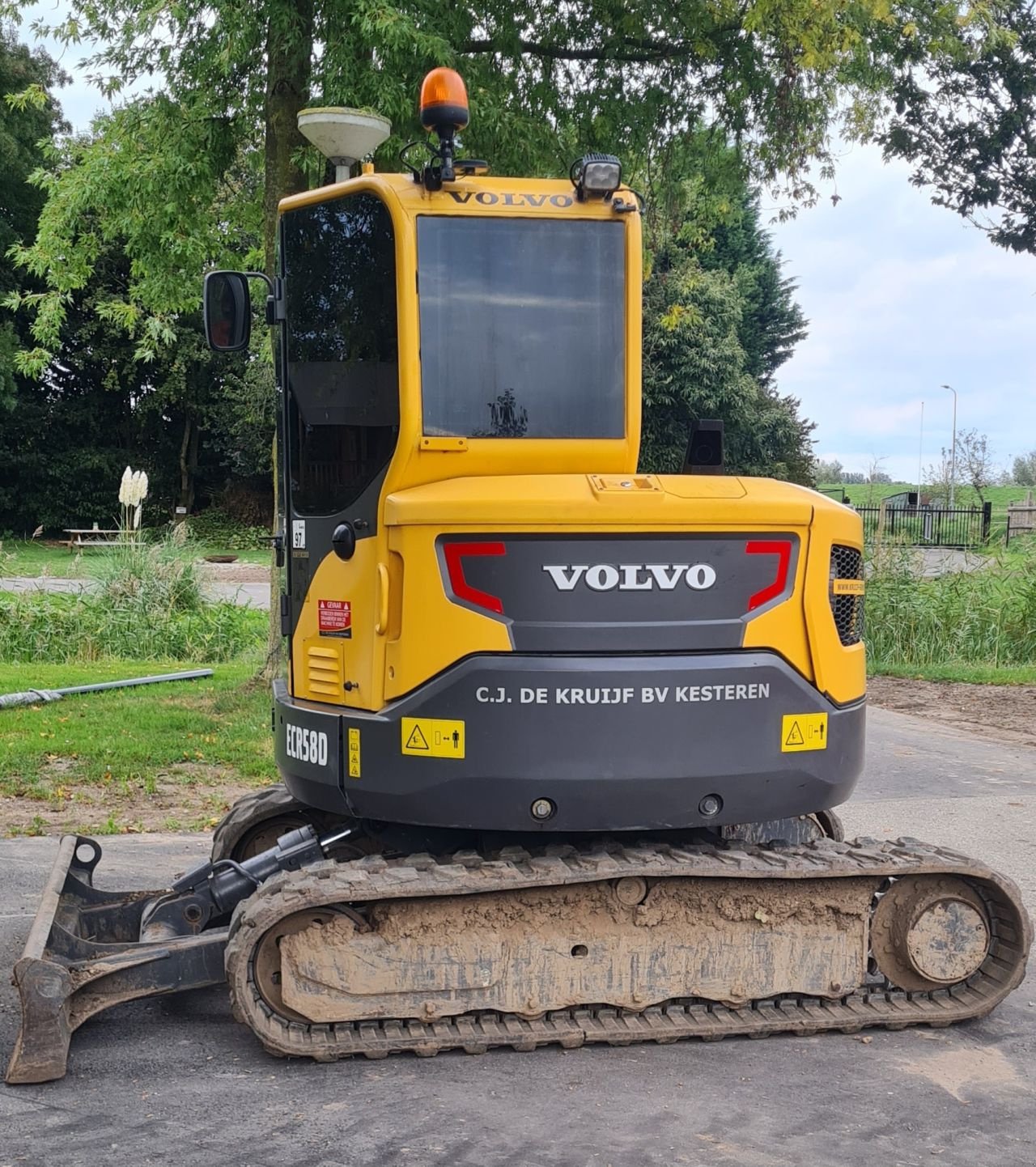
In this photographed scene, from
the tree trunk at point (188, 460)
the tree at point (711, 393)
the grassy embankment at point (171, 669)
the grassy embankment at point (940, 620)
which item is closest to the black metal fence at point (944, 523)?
the grassy embankment at point (940, 620)

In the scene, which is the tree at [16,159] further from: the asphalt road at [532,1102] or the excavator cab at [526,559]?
the asphalt road at [532,1102]

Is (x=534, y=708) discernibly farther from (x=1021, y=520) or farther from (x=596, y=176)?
(x=1021, y=520)

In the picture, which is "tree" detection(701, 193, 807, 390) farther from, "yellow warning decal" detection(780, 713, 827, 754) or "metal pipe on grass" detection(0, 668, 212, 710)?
"yellow warning decal" detection(780, 713, 827, 754)

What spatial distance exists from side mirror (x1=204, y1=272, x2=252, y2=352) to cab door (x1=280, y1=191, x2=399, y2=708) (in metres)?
0.15

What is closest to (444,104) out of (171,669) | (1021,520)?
(171,669)

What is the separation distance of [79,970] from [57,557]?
28.6m

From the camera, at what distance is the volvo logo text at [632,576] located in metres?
4.21

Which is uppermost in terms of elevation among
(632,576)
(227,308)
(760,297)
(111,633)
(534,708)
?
(760,297)

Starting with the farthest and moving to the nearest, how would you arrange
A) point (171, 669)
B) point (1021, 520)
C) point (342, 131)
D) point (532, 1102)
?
point (1021, 520), point (171, 669), point (342, 131), point (532, 1102)

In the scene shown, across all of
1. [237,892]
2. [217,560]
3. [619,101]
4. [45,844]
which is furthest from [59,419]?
[237,892]

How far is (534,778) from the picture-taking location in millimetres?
4180

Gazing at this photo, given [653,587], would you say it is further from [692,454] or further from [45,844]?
[45,844]

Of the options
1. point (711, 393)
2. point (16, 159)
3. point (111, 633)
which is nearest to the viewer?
point (111, 633)

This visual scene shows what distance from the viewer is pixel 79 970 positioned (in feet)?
13.8
